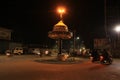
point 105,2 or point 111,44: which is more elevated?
point 105,2

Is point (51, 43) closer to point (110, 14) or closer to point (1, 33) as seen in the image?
point (1, 33)

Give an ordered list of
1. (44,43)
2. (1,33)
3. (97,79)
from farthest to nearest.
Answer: (44,43), (1,33), (97,79)

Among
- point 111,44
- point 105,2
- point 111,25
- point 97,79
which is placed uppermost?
point 105,2

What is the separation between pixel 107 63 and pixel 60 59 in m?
6.35

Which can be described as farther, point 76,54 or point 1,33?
point 1,33

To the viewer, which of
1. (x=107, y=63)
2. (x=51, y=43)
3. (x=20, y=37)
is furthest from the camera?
(x=51, y=43)

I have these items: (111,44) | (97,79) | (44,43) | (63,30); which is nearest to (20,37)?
(44,43)

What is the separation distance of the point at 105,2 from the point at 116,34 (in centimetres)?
825

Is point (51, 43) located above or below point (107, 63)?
above

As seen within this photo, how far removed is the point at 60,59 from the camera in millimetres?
31000

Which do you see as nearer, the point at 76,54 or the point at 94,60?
the point at 94,60

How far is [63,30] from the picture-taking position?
1271 inches

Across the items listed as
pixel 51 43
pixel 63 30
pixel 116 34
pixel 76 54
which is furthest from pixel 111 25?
pixel 51 43

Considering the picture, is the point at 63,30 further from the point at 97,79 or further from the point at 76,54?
the point at 76,54
